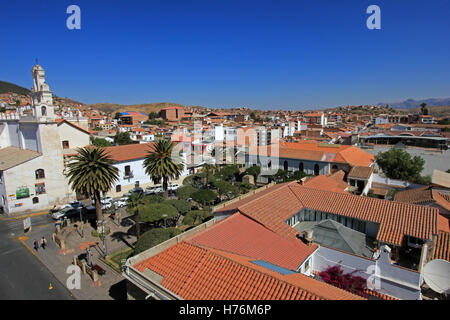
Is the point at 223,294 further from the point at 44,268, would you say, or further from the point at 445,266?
the point at 44,268

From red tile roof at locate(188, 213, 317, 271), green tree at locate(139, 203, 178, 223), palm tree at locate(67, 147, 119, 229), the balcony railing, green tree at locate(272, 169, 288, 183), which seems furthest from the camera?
green tree at locate(272, 169, 288, 183)

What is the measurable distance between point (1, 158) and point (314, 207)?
126ft

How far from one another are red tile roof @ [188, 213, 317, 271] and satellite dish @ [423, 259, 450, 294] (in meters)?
5.57

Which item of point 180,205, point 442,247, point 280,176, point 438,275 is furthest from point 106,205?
point 442,247

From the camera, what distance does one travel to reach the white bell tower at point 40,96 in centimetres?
3150

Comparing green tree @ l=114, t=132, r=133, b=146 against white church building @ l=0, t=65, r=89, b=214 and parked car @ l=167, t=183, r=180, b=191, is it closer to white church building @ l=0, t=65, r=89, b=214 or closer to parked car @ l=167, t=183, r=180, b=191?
white church building @ l=0, t=65, r=89, b=214

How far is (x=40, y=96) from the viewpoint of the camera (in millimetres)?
31594

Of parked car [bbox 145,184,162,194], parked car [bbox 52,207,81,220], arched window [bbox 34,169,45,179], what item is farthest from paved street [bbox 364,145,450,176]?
arched window [bbox 34,169,45,179]

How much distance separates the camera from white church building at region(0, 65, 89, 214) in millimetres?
31125

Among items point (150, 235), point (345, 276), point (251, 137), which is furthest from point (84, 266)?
point (251, 137)

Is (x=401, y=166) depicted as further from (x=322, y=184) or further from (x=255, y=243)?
(x=255, y=243)

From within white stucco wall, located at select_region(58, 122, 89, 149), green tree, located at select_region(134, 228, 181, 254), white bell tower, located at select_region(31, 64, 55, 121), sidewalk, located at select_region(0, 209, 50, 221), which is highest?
white bell tower, located at select_region(31, 64, 55, 121)

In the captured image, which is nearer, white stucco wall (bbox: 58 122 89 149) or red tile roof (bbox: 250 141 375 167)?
white stucco wall (bbox: 58 122 89 149)

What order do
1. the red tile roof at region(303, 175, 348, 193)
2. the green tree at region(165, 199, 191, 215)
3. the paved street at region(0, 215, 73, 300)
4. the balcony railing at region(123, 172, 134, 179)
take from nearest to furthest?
the paved street at region(0, 215, 73, 300) < the green tree at region(165, 199, 191, 215) < the red tile roof at region(303, 175, 348, 193) < the balcony railing at region(123, 172, 134, 179)
